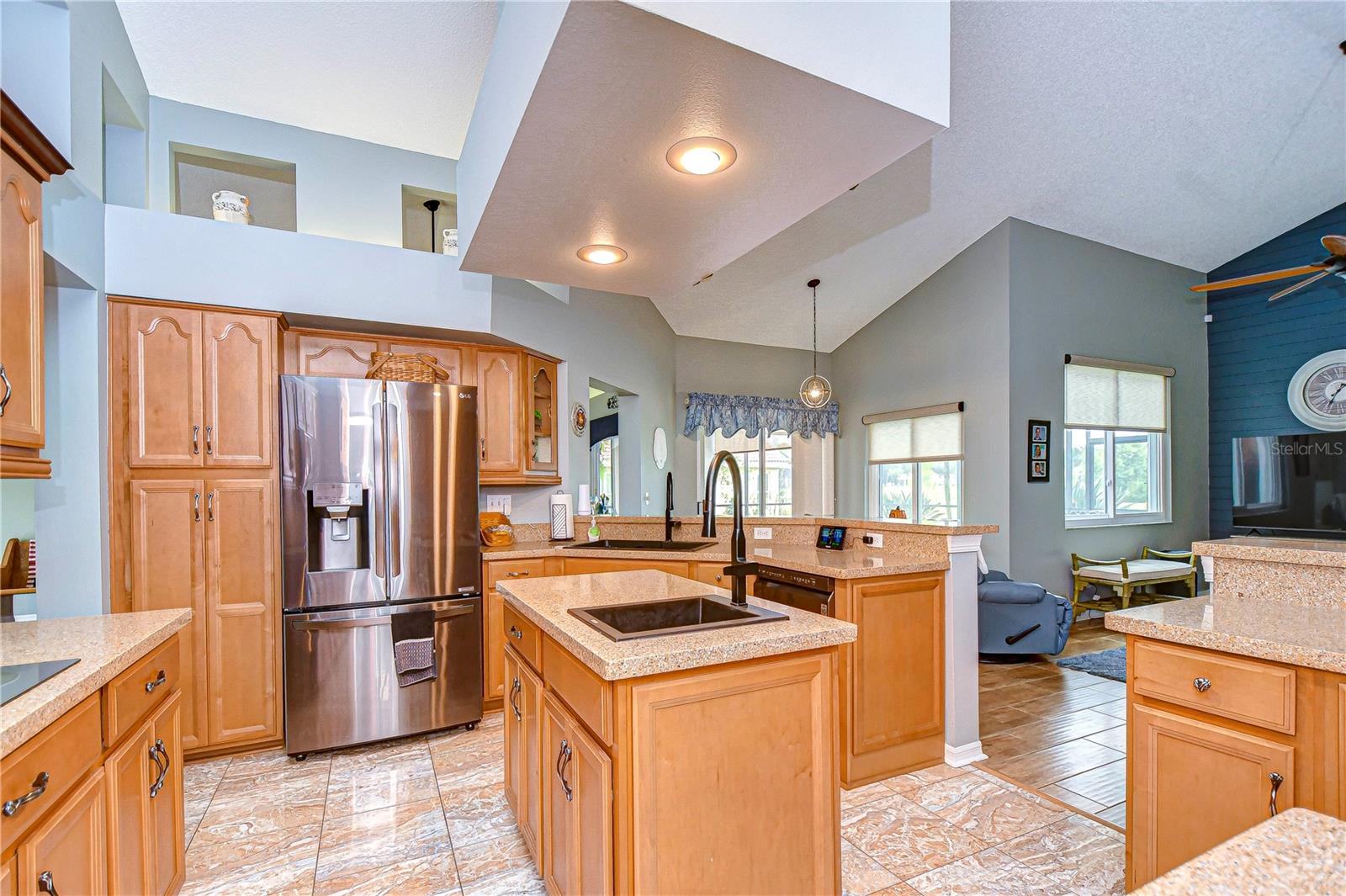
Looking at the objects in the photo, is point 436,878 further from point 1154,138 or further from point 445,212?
point 1154,138

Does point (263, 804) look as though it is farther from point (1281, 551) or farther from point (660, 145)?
point (1281, 551)

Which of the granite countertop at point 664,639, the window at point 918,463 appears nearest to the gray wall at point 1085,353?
the window at point 918,463

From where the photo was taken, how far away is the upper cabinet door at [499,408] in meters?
3.82

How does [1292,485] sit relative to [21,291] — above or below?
below

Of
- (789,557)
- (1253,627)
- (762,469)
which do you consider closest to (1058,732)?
(789,557)

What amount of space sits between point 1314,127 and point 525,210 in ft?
22.4

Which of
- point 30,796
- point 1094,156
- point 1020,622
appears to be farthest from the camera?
point 1094,156

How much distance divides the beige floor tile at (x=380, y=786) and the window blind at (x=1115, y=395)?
6.33 metres

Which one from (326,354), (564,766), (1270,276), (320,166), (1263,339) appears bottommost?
(564,766)

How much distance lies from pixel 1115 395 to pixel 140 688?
7872 millimetres

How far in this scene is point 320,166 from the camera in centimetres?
381

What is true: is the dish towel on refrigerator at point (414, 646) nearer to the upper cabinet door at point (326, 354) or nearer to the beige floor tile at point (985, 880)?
the upper cabinet door at point (326, 354)

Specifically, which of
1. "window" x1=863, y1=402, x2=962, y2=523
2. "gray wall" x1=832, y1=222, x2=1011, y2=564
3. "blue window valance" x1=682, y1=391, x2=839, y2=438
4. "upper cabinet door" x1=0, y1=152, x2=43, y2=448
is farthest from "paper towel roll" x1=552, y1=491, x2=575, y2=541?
"window" x1=863, y1=402, x2=962, y2=523

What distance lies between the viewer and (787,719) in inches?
61.9
